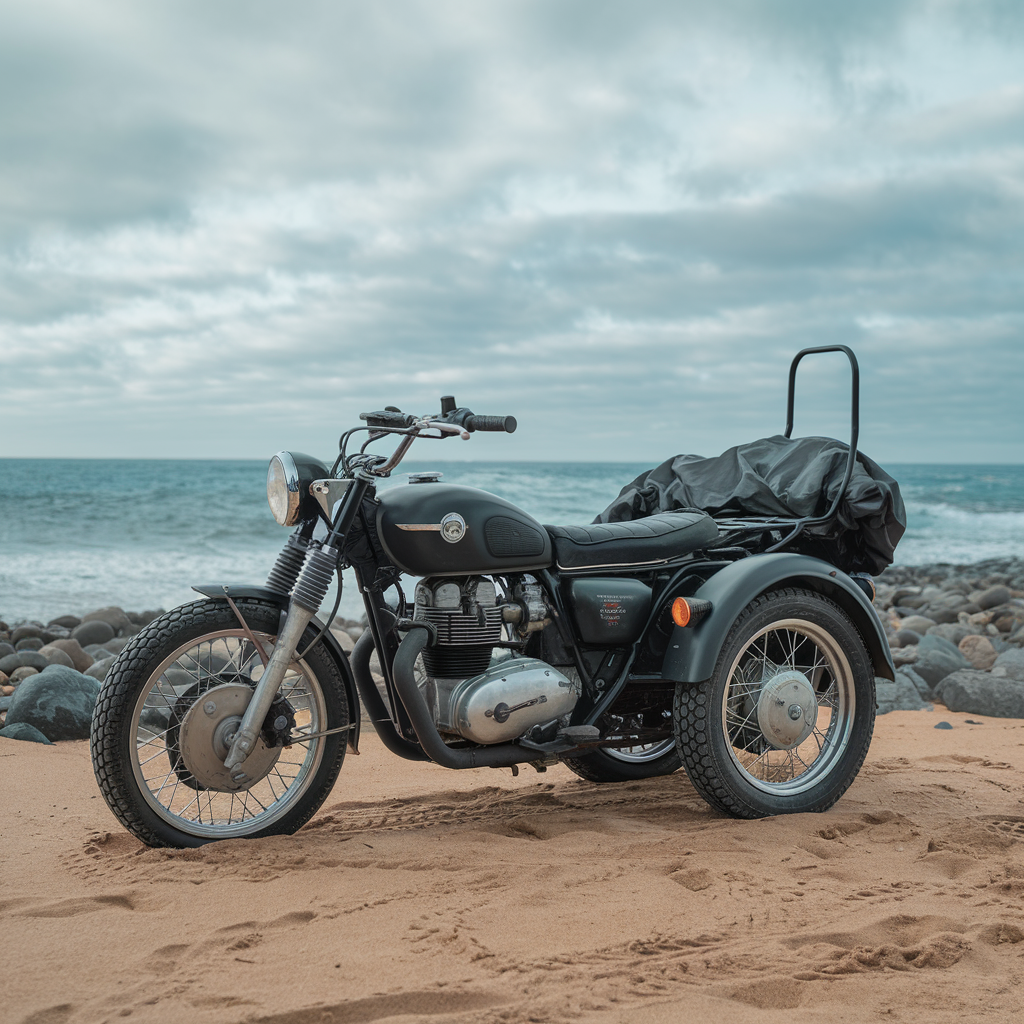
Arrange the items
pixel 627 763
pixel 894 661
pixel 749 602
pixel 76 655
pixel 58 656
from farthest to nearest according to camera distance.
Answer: pixel 894 661, pixel 76 655, pixel 58 656, pixel 627 763, pixel 749 602

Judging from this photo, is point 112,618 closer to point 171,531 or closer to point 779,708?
point 779,708

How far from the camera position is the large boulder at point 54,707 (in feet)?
19.1

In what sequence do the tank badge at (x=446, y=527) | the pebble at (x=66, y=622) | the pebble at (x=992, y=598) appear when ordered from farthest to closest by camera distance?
1. the pebble at (x=992, y=598)
2. the pebble at (x=66, y=622)
3. the tank badge at (x=446, y=527)

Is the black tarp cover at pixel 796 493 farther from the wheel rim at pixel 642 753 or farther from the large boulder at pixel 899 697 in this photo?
the large boulder at pixel 899 697

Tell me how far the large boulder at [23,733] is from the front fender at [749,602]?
12.2 ft

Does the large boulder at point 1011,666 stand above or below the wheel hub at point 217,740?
below

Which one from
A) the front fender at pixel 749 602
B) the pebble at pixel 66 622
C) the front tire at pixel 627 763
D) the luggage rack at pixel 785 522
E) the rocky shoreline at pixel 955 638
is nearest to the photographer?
the front fender at pixel 749 602

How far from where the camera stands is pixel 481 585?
13.0ft

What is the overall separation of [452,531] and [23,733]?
3.38 metres

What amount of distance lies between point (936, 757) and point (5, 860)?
186 inches

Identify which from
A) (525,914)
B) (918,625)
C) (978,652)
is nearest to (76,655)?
(525,914)

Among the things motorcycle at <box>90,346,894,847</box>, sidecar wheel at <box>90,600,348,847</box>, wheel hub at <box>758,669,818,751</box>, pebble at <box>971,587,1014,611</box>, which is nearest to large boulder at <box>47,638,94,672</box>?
motorcycle at <box>90,346,894,847</box>

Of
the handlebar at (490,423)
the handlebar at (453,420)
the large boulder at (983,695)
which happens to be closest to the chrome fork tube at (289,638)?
the handlebar at (453,420)

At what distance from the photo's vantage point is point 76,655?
28.2 feet
